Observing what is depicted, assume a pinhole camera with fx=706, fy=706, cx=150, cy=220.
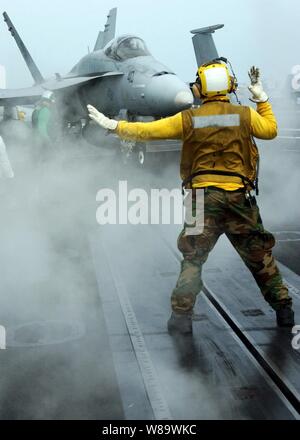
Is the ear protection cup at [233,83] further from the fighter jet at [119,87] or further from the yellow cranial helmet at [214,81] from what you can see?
the fighter jet at [119,87]

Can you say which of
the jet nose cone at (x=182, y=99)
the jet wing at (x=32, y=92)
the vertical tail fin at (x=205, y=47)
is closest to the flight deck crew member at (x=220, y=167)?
the jet nose cone at (x=182, y=99)

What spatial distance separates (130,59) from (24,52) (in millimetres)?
10200

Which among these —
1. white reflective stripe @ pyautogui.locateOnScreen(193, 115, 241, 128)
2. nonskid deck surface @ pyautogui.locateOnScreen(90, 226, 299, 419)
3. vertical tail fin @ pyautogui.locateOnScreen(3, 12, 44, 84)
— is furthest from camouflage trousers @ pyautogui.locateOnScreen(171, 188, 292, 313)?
vertical tail fin @ pyautogui.locateOnScreen(3, 12, 44, 84)

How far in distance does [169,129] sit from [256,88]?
696 millimetres

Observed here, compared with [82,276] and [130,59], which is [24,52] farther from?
[82,276]

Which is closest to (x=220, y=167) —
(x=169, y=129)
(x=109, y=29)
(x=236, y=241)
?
(x=169, y=129)

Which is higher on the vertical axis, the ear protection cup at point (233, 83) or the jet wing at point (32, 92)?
the ear protection cup at point (233, 83)

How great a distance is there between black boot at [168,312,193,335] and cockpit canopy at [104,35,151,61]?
449 inches

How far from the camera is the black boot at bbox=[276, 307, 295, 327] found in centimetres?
491

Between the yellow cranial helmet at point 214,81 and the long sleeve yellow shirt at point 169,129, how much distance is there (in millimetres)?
246

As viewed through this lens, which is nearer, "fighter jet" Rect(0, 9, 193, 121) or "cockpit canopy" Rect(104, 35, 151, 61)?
"fighter jet" Rect(0, 9, 193, 121)

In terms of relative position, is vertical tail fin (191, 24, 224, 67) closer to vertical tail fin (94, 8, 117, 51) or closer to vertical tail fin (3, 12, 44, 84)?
vertical tail fin (94, 8, 117, 51)

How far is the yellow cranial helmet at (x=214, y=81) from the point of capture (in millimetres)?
4773

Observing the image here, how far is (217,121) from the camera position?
15.5 feet
